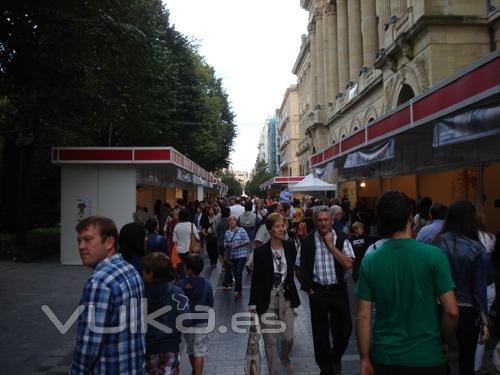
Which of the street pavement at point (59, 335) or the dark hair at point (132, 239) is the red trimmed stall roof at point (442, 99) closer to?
the street pavement at point (59, 335)

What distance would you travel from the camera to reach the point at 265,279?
502 cm

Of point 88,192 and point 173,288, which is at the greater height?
point 88,192

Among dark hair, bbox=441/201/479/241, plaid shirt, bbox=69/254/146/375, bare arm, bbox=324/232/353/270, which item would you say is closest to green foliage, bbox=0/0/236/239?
bare arm, bbox=324/232/353/270

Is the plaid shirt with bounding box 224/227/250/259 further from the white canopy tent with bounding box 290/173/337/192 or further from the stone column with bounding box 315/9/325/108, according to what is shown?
the stone column with bounding box 315/9/325/108

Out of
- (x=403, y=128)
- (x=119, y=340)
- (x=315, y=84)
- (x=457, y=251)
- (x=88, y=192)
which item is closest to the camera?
(x=119, y=340)

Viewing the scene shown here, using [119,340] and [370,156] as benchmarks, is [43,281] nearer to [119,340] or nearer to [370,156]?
[370,156]

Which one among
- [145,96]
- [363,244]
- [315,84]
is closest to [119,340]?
[363,244]

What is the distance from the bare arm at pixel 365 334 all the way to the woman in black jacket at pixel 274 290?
2.25 meters

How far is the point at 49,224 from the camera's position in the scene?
2452 cm

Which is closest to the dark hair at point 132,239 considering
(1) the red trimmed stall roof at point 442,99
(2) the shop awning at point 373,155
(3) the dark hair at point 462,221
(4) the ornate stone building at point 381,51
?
(3) the dark hair at point 462,221

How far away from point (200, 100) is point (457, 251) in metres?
28.5

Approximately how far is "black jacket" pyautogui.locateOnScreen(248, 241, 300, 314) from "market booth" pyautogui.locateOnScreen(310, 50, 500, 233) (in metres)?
3.41

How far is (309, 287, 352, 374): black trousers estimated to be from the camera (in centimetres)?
504

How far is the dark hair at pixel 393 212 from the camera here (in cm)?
275
